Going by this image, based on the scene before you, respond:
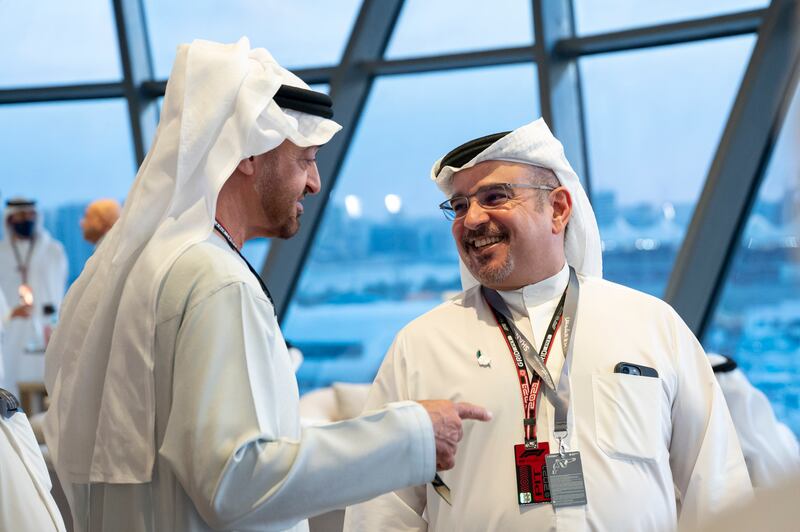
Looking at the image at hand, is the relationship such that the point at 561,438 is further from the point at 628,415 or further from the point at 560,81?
the point at 560,81

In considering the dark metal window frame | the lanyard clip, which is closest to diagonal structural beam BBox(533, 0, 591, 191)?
the dark metal window frame

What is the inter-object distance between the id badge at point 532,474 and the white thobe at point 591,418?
19 millimetres

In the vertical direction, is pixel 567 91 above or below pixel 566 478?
above

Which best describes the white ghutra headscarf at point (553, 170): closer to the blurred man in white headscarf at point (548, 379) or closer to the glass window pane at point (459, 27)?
the blurred man in white headscarf at point (548, 379)

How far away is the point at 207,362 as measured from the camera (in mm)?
1689

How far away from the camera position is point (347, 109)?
7078 mm

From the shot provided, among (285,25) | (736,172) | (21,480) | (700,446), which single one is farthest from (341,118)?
(21,480)

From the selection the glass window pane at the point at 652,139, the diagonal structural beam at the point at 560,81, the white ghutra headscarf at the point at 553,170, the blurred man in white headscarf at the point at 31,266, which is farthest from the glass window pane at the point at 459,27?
the white ghutra headscarf at the point at 553,170

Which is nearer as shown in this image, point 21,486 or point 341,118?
point 21,486

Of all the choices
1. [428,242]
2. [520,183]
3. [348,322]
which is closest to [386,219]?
[428,242]

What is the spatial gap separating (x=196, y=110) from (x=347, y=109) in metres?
5.21

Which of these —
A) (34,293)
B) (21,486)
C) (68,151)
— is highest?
(68,151)

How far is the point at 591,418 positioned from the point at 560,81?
14.1ft

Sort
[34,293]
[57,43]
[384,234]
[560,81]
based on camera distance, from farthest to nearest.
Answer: [57,43] → [384,234] → [34,293] → [560,81]
